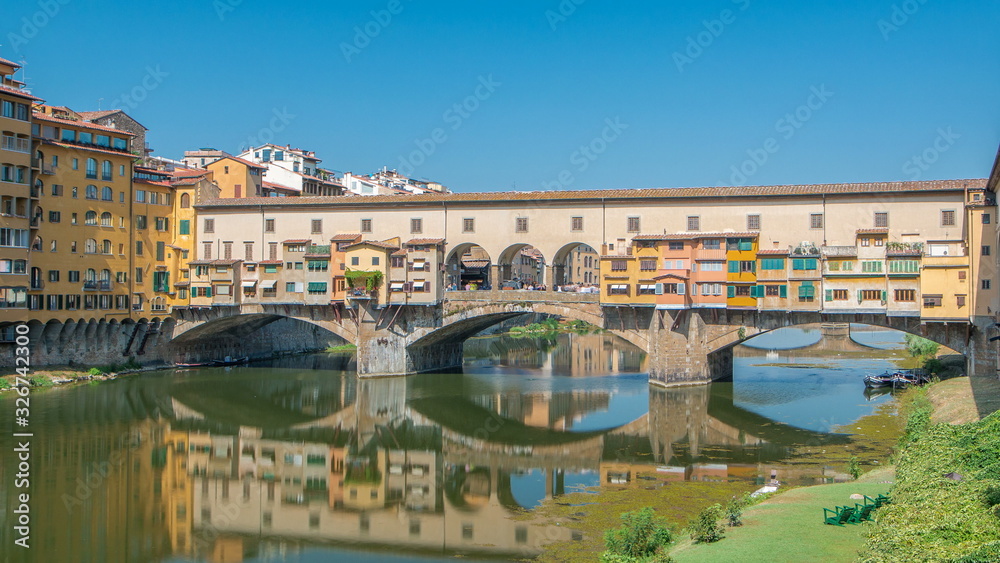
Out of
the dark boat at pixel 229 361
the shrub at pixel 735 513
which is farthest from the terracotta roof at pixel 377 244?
the shrub at pixel 735 513

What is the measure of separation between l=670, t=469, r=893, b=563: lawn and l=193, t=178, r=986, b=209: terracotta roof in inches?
940

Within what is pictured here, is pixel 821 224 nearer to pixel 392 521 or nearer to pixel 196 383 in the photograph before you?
pixel 392 521

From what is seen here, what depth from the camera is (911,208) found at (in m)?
40.7

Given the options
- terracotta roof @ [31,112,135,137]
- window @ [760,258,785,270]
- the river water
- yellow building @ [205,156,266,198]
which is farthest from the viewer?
yellow building @ [205,156,266,198]

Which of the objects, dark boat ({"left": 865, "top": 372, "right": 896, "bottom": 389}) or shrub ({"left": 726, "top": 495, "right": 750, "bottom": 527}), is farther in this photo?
dark boat ({"left": 865, "top": 372, "right": 896, "bottom": 389})

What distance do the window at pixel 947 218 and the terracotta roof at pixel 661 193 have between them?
1058 mm

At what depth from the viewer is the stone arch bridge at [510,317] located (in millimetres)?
40281

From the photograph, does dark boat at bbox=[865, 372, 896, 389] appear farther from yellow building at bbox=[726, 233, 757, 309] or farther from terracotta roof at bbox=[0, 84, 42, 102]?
terracotta roof at bbox=[0, 84, 42, 102]

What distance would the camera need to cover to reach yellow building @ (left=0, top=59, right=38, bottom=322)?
40.9 meters

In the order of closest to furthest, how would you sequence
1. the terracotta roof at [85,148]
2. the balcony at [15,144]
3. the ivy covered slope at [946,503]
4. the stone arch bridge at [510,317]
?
1. the ivy covered slope at [946,503]
2. the stone arch bridge at [510,317]
3. the balcony at [15,144]
4. the terracotta roof at [85,148]

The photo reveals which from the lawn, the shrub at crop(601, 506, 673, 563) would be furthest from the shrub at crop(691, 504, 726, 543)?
the shrub at crop(601, 506, 673, 563)

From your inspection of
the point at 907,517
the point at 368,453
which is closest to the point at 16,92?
the point at 368,453

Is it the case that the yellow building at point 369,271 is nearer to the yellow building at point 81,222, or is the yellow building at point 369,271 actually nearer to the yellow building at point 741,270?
the yellow building at point 81,222

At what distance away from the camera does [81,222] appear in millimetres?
47094
